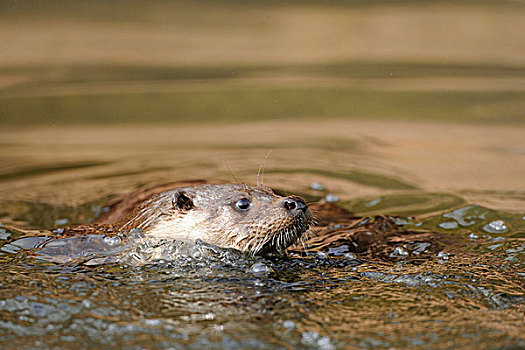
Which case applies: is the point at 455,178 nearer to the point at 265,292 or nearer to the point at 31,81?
the point at 265,292

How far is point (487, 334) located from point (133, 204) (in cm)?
259

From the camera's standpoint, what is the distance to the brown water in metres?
3.18

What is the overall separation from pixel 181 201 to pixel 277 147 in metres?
2.40

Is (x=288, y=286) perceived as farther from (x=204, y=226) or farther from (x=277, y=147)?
(x=277, y=147)

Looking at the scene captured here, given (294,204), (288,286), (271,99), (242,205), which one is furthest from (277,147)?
(288,286)

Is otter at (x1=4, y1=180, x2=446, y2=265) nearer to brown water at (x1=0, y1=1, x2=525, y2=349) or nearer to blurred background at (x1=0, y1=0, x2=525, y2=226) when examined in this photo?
brown water at (x1=0, y1=1, x2=525, y2=349)

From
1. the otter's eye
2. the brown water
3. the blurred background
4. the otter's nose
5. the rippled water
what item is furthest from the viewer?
the blurred background

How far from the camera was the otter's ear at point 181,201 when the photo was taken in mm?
4133

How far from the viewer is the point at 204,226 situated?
411 cm

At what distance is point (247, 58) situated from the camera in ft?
24.4

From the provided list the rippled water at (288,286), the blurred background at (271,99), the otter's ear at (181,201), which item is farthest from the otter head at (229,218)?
the blurred background at (271,99)

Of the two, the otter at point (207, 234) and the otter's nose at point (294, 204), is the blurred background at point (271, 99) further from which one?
the otter's nose at point (294, 204)

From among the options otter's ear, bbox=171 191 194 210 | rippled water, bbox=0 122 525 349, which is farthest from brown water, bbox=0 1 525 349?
otter's ear, bbox=171 191 194 210

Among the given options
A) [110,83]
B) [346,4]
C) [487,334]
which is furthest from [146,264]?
[346,4]
